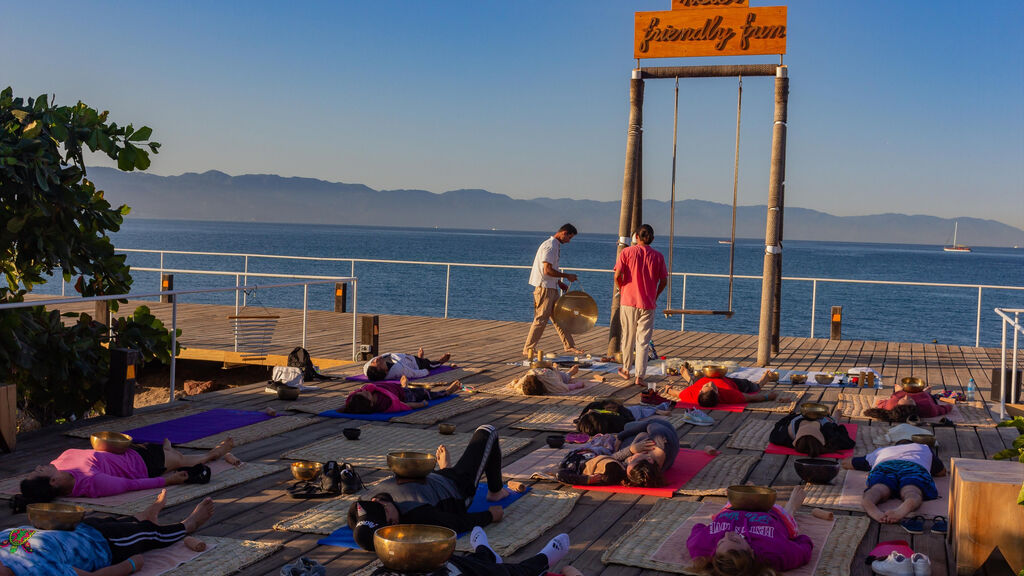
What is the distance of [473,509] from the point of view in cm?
463

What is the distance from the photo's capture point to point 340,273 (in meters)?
70.7

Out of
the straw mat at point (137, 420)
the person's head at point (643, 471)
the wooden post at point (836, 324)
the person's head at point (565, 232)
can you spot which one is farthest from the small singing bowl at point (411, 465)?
the wooden post at point (836, 324)

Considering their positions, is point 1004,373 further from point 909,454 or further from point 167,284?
point 167,284

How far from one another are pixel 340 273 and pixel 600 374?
62583 mm

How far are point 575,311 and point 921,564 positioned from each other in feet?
22.8

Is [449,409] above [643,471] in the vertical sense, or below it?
below

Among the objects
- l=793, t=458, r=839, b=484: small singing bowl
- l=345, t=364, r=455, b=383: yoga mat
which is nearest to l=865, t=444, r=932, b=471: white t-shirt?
l=793, t=458, r=839, b=484: small singing bowl

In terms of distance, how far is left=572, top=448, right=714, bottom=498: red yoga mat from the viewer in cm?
514

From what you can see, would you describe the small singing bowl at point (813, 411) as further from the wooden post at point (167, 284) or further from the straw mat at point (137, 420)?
the wooden post at point (167, 284)

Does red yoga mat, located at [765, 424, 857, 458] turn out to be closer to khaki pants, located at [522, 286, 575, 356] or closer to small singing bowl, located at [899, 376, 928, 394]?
small singing bowl, located at [899, 376, 928, 394]

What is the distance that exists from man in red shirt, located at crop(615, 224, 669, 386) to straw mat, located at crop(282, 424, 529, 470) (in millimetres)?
2994

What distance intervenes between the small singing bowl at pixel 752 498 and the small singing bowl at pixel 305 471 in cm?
234

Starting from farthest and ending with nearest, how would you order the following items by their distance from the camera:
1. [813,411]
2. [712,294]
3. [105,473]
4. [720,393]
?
[712,294] < [720,393] < [813,411] < [105,473]

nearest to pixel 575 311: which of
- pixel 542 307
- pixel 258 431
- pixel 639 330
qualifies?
pixel 542 307
